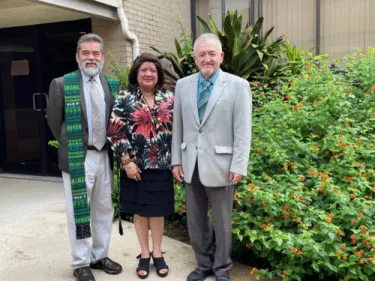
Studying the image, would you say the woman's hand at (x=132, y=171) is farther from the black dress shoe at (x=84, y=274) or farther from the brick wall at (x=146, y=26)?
the brick wall at (x=146, y=26)

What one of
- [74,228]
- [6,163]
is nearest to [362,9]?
[74,228]

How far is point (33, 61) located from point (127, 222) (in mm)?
3581

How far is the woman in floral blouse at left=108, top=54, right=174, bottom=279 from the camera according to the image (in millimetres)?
2816

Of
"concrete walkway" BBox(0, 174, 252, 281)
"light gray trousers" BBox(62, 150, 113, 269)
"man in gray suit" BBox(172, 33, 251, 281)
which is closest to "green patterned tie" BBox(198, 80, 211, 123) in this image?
"man in gray suit" BBox(172, 33, 251, 281)

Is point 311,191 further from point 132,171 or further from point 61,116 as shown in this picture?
point 61,116

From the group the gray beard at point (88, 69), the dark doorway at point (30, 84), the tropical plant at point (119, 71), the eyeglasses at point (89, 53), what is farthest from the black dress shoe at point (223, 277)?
the dark doorway at point (30, 84)

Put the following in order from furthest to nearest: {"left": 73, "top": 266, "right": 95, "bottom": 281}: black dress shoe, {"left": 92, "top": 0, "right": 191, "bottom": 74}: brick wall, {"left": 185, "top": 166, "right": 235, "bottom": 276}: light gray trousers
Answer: {"left": 92, "top": 0, "right": 191, "bottom": 74}: brick wall
{"left": 73, "top": 266, "right": 95, "bottom": 281}: black dress shoe
{"left": 185, "top": 166, "right": 235, "bottom": 276}: light gray trousers

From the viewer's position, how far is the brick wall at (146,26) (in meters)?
5.85

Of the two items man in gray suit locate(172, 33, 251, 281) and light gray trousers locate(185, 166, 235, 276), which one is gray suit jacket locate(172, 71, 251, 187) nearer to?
man in gray suit locate(172, 33, 251, 281)

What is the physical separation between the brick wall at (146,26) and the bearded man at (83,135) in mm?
3034

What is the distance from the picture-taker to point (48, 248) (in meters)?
3.60

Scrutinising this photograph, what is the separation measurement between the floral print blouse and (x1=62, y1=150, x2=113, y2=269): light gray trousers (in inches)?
9.8

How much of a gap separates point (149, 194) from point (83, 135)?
65 centimetres

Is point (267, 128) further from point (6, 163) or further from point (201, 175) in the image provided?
point (6, 163)
